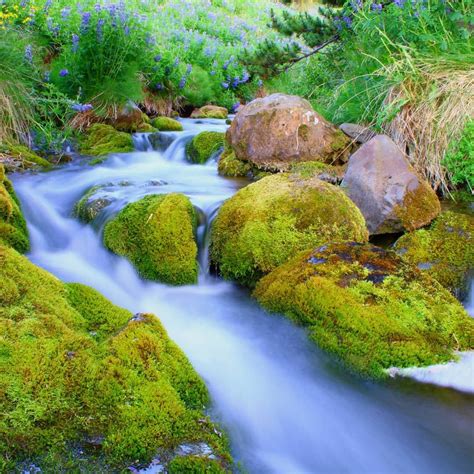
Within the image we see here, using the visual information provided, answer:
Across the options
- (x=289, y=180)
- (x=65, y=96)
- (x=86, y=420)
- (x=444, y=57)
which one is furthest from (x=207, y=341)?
(x=65, y=96)

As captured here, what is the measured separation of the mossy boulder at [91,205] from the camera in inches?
169

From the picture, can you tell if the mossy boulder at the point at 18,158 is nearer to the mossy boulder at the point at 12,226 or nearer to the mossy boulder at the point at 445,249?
the mossy boulder at the point at 12,226

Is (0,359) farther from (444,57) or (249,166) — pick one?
(444,57)

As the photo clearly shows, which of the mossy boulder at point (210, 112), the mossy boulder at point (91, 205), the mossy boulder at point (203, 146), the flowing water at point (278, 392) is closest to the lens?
the flowing water at point (278, 392)

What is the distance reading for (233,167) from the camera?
18.8 ft

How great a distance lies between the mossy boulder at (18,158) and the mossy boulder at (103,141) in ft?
2.68

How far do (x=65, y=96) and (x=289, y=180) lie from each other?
3993 mm

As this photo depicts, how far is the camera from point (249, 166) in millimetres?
5641

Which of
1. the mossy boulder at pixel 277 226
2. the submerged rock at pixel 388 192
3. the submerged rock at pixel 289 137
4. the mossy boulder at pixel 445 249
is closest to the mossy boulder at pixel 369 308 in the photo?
the mossy boulder at pixel 277 226

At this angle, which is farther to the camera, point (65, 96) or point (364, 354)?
point (65, 96)

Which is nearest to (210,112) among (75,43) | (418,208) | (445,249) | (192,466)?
(75,43)

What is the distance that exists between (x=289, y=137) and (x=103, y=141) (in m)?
2.90

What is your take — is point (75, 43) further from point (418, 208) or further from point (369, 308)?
point (369, 308)

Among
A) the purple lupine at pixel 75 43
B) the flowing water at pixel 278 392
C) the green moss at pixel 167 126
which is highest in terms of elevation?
the purple lupine at pixel 75 43
